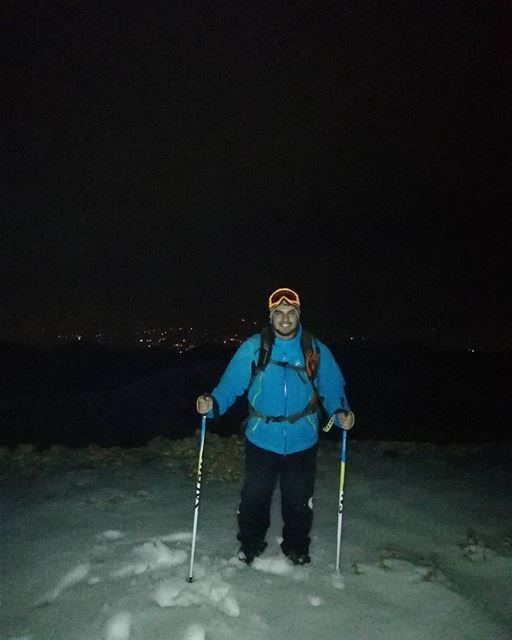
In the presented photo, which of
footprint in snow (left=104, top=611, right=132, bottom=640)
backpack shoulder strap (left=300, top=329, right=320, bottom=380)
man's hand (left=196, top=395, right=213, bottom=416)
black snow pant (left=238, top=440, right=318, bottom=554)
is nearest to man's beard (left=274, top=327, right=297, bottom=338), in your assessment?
backpack shoulder strap (left=300, top=329, right=320, bottom=380)

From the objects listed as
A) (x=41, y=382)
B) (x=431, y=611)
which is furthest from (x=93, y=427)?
(x=41, y=382)

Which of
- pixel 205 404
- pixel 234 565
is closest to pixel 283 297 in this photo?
pixel 205 404

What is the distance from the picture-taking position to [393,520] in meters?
6.76

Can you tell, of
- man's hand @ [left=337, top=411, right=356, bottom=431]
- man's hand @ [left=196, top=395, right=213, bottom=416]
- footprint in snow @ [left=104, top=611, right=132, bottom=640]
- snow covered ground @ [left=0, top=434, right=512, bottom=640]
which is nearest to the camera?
footprint in snow @ [left=104, top=611, right=132, bottom=640]

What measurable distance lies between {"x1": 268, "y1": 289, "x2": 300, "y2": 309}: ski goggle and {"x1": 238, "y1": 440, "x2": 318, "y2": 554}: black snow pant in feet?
4.91

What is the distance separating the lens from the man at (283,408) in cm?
512

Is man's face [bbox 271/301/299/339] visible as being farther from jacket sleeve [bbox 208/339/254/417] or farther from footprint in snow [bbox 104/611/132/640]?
footprint in snow [bbox 104/611/132/640]

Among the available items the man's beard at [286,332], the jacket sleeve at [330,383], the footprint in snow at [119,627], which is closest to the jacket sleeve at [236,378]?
the man's beard at [286,332]

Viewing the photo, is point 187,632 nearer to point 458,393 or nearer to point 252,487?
point 252,487

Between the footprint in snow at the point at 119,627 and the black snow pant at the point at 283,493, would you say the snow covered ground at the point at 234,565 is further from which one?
the black snow pant at the point at 283,493

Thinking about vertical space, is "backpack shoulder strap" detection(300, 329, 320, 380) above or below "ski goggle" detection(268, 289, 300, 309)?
below

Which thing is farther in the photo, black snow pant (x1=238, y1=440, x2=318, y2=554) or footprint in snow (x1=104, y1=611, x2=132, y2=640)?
black snow pant (x1=238, y1=440, x2=318, y2=554)

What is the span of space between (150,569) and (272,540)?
1.53m

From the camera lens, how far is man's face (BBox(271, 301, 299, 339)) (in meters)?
5.16
